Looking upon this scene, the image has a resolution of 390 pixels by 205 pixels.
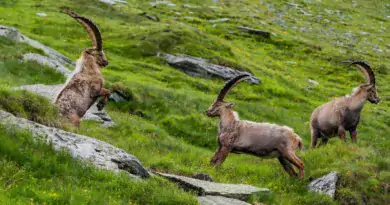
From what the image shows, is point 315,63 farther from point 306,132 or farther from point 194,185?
point 194,185

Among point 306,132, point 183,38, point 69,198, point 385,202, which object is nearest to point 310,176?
point 385,202

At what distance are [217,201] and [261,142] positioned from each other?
4.81m

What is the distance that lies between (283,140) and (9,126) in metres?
7.91

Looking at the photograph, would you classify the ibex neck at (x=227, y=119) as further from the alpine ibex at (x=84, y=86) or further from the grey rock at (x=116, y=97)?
the grey rock at (x=116, y=97)

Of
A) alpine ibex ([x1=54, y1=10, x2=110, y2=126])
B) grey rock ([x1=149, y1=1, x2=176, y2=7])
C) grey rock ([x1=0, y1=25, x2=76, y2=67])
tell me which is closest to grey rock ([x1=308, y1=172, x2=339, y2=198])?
alpine ibex ([x1=54, y1=10, x2=110, y2=126])

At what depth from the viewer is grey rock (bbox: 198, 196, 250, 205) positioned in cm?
927

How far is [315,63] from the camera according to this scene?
43938mm

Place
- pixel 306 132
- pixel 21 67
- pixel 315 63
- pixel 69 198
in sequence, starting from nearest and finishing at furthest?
pixel 69 198
pixel 21 67
pixel 306 132
pixel 315 63

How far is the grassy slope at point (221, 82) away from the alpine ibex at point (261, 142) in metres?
0.48

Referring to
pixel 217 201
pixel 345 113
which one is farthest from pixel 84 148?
pixel 345 113

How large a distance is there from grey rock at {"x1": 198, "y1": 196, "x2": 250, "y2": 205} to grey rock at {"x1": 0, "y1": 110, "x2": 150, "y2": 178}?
126 centimetres

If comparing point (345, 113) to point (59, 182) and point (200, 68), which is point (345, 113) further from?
point (200, 68)

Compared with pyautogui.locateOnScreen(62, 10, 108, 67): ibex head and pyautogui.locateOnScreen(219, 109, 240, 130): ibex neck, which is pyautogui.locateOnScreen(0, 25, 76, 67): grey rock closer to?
pyautogui.locateOnScreen(62, 10, 108, 67): ibex head

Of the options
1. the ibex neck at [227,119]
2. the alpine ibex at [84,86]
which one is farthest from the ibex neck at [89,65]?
the ibex neck at [227,119]
